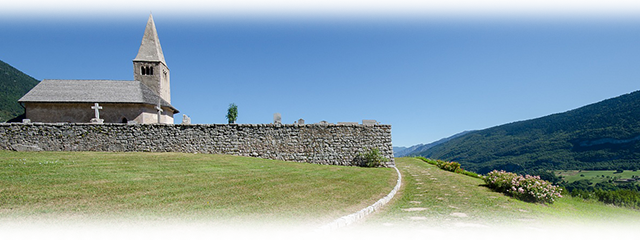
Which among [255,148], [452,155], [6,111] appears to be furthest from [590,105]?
[6,111]

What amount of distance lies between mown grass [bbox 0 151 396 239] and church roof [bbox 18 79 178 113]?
691 inches

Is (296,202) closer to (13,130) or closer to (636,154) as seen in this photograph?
(13,130)

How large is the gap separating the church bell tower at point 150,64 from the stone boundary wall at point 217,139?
19.1 metres

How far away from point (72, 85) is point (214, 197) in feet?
99.2

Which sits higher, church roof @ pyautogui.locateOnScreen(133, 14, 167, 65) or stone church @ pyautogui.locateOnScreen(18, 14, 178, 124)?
church roof @ pyautogui.locateOnScreen(133, 14, 167, 65)

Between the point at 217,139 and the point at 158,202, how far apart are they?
13.9m

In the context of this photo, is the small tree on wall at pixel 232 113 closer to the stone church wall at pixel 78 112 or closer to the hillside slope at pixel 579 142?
the stone church wall at pixel 78 112

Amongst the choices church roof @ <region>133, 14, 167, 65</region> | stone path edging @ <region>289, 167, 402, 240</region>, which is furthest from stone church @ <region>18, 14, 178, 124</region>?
stone path edging @ <region>289, 167, 402, 240</region>

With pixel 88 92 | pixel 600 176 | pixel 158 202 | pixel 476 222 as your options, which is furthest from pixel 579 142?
pixel 88 92

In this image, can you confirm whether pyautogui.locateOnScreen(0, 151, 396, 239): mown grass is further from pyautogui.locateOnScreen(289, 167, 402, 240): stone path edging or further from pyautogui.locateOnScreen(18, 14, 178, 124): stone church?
pyautogui.locateOnScreen(18, 14, 178, 124): stone church

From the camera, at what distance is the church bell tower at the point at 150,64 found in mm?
36719

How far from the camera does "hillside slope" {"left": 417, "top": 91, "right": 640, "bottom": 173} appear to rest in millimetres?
83250

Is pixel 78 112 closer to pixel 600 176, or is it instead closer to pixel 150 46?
pixel 150 46

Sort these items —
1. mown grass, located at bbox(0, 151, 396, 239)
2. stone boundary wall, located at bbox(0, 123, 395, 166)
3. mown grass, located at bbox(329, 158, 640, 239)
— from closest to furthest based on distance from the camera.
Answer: mown grass, located at bbox(0, 151, 396, 239), mown grass, located at bbox(329, 158, 640, 239), stone boundary wall, located at bbox(0, 123, 395, 166)
